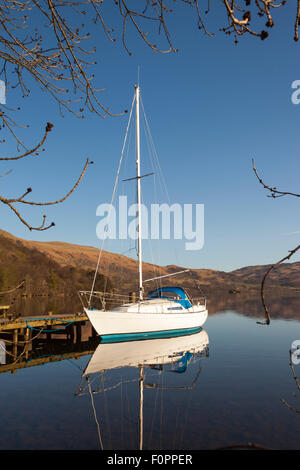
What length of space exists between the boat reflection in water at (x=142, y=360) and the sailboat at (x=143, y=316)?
2.04ft

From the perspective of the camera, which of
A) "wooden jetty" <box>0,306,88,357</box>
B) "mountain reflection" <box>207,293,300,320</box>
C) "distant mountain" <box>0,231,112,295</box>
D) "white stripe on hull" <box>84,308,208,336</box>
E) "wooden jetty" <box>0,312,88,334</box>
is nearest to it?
"wooden jetty" <box>0,312,88,334</box>

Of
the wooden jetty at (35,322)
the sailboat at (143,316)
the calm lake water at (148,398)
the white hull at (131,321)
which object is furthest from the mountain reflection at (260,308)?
the wooden jetty at (35,322)

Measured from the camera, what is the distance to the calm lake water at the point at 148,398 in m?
8.71

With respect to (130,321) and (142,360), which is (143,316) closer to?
(130,321)

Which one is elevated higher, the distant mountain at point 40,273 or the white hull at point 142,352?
the distant mountain at point 40,273

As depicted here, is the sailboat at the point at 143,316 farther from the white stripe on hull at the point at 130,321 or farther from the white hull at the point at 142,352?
the white hull at the point at 142,352

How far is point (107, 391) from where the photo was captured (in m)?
13.0

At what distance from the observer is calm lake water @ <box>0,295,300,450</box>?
28.6 ft

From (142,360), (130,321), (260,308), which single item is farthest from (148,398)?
(260,308)

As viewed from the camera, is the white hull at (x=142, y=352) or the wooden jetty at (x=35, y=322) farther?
the wooden jetty at (x=35, y=322)

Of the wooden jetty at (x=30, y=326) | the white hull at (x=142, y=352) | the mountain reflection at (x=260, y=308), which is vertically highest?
the wooden jetty at (x=30, y=326)

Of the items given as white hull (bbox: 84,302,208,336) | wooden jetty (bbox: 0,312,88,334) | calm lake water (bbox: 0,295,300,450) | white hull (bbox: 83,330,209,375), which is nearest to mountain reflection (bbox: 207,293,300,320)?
white hull (bbox: 84,302,208,336)

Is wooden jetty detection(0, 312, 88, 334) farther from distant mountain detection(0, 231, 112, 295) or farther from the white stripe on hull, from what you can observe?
distant mountain detection(0, 231, 112, 295)
